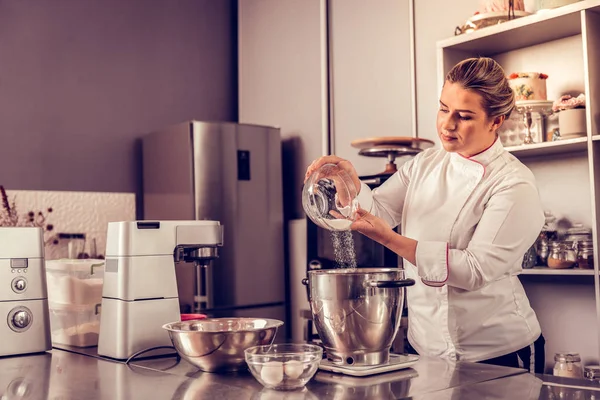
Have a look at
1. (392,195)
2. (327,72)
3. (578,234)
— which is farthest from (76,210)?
(578,234)

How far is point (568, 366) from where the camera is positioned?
2.59m

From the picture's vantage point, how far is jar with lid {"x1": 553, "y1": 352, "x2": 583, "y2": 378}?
259 cm

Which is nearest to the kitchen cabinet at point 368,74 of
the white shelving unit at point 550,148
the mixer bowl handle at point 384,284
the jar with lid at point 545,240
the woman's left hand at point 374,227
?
the white shelving unit at point 550,148

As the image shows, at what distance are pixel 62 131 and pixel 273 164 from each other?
1073mm

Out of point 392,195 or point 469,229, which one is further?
point 392,195

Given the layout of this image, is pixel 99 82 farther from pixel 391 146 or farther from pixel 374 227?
pixel 374 227

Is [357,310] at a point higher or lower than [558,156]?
lower

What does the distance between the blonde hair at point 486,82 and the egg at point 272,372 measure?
3.14ft

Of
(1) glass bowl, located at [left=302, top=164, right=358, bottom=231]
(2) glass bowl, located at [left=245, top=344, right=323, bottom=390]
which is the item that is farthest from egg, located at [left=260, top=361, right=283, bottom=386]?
(1) glass bowl, located at [left=302, top=164, right=358, bottom=231]

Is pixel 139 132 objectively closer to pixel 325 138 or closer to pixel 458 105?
pixel 325 138

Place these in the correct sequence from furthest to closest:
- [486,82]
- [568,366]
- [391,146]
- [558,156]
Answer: [391,146]
[558,156]
[568,366]
[486,82]

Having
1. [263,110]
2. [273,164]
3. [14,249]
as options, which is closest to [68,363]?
[14,249]

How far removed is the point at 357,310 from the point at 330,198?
46 centimetres

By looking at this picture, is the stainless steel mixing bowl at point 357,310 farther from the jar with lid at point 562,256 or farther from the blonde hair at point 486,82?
the jar with lid at point 562,256
